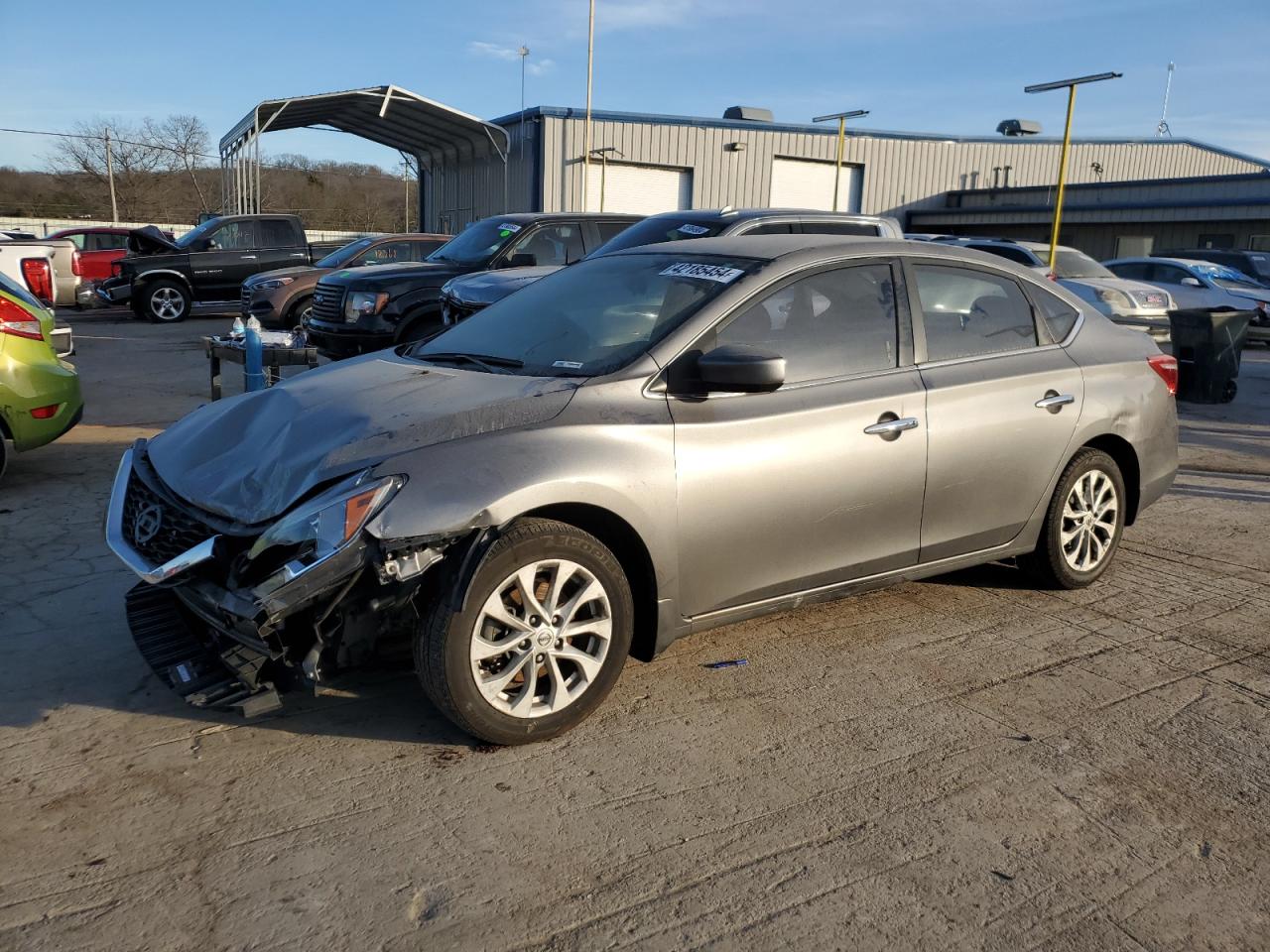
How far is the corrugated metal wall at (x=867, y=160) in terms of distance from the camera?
31.3 meters

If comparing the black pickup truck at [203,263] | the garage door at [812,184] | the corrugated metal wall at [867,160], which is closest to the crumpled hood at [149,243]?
the black pickup truck at [203,263]

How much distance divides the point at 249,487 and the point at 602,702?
1.46m

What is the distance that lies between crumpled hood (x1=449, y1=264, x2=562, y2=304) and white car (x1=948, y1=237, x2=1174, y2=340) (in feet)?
22.7

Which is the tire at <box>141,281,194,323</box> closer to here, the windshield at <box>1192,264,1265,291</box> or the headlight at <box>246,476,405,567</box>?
the headlight at <box>246,476,405,567</box>

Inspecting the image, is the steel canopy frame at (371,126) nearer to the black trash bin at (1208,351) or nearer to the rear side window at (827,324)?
the black trash bin at (1208,351)

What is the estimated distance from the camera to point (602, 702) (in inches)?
147

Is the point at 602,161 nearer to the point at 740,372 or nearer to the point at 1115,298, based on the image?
the point at 1115,298

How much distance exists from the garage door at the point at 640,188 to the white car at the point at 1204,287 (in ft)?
54.4

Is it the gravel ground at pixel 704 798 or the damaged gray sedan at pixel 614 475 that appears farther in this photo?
the damaged gray sedan at pixel 614 475

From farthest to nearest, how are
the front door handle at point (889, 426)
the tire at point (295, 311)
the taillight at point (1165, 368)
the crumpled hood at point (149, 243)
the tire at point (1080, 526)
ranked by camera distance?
the crumpled hood at point (149, 243) → the tire at point (295, 311) → the taillight at point (1165, 368) → the tire at point (1080, 526) → the front door handle at point (889, 426)

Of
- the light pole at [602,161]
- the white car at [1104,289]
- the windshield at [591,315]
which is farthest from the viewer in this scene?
the light pole at [602,161]

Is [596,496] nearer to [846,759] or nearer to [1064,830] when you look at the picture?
[846,759]

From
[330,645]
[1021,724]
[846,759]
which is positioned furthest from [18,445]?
[1021,724]

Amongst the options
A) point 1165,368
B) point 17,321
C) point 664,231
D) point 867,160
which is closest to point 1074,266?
point 664,231
